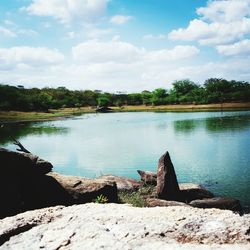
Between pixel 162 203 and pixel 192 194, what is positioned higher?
pixel 162 203

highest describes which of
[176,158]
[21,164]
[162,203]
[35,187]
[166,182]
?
[21,164]

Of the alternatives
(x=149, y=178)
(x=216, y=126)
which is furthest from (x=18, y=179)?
(x=216, y=126)

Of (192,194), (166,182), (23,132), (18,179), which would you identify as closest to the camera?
(18,179)

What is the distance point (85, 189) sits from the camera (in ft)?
59.6

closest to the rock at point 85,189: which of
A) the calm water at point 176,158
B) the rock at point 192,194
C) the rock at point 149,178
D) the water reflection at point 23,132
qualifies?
the rock at point 192,194

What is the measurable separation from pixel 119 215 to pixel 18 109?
149088mm

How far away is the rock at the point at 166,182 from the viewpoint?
21.6 m

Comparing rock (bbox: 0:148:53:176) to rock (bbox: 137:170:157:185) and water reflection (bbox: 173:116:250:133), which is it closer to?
rock (bbox: 137:170:157:185)

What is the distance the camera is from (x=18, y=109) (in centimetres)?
14738

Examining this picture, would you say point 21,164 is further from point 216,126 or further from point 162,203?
point 216,126

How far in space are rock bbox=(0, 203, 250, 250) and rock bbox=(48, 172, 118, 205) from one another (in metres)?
12.3

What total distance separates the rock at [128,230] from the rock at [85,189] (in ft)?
40.3

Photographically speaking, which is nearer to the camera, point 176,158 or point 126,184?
point 126,184

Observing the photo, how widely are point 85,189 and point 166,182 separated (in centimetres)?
594
